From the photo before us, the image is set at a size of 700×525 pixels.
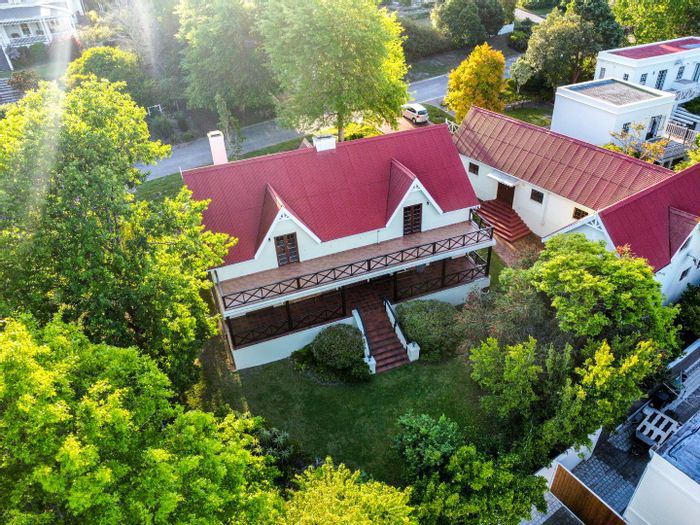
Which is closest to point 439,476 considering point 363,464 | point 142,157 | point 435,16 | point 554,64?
point 363,464

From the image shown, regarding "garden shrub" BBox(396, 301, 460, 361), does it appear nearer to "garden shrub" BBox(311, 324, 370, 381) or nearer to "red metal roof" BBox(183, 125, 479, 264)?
"garden shrub" BBox(311, 324, 370, 381)

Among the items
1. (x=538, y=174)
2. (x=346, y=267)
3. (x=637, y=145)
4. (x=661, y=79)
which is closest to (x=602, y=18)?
(x=661, y=79)

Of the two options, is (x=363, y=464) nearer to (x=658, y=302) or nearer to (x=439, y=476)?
(x=439, y=476)

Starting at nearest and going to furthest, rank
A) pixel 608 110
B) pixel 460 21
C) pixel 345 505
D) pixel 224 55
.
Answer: pixel 345 505, pixel 608 110, pixel 224 55, pixel 460 21

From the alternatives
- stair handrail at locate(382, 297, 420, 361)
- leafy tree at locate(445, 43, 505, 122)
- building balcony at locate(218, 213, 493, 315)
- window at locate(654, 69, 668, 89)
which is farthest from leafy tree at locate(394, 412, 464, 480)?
window at locate(654, 69, 668, 89)

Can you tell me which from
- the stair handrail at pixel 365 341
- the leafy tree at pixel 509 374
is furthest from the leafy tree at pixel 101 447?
the stair handrail at pixel 365 341

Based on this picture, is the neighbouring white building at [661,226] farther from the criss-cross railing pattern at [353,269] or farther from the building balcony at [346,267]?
the building balcony at [346,267]

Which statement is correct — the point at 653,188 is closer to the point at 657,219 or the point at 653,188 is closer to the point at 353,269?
the point at 657,219
